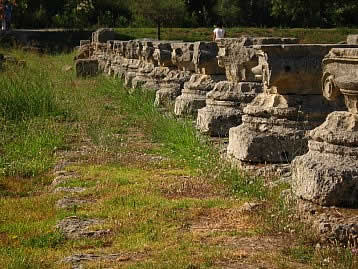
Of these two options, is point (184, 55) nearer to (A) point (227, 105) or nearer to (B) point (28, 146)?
(A) point (227, 105)

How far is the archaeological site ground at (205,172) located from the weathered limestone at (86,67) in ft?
37.6

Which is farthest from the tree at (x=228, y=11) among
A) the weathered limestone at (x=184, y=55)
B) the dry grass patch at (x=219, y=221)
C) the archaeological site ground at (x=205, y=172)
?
the dry grass patch at (x=219, y=221)

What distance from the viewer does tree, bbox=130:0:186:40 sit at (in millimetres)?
47062

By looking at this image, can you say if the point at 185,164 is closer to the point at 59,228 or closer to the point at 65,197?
the point at 65,197

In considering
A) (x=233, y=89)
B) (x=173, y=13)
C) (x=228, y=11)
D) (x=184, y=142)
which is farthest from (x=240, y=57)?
(x=228, y=11)

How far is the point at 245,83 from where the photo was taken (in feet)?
31.4

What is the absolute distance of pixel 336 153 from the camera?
5.82 metres

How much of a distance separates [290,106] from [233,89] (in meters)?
2.07

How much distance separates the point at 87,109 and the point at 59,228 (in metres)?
8.15

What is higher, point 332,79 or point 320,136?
point 332,79

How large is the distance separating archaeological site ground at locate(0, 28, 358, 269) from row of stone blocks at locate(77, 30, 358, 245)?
0.01m

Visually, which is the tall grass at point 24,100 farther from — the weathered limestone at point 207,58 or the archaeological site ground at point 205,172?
the weathered limestone at point 207,58

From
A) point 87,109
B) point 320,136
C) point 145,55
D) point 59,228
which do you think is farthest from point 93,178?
point 145,55

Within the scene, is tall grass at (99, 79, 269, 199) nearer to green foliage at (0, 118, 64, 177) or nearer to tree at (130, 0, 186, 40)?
green foliage at (0, 118, 64, 177)
